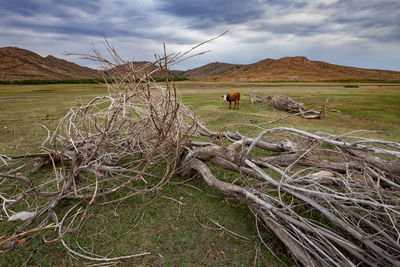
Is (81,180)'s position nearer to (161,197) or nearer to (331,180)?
(161,197)

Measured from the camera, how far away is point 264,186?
244 centimetres

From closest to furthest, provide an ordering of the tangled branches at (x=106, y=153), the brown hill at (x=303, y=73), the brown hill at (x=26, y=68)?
the tangled branches at (x=106, y=153) → the brown hill at (x=303, y=73) → the brown hill at (x=26, y=68)

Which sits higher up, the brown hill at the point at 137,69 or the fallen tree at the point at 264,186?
the brown hill at the point at 137,69

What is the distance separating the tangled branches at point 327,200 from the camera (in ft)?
5.20

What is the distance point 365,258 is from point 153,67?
9.28 ft

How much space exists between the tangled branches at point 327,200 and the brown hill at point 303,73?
292 ft

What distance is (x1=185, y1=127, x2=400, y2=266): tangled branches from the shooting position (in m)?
1.59

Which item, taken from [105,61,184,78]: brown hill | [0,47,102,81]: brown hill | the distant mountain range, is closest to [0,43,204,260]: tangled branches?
[105,61,184,78]: brown hill

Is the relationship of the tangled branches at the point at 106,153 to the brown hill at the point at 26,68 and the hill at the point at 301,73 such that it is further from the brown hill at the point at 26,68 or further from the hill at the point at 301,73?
the brown hill at the point at 26,68

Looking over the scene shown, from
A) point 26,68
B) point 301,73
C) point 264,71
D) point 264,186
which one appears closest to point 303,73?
point 301,73

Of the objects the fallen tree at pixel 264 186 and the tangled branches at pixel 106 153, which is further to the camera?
the tangled branches at pixel 106 153

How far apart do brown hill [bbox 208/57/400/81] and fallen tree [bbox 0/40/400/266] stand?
291 feet

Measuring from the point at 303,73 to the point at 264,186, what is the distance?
104m

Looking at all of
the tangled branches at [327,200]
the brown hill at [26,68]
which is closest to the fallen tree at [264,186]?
the tangled branches at [327,200]
